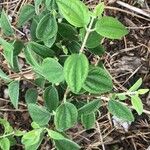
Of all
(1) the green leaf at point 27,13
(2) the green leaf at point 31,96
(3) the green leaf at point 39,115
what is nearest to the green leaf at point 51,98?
(3) the green leaf at point 39,115

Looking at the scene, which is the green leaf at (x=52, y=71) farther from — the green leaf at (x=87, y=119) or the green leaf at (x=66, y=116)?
the green leaf at (x=87, y=119)

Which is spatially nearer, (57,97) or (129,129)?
(57,97)

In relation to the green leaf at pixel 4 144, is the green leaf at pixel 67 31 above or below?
above

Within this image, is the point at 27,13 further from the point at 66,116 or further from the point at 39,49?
the point at 66,116

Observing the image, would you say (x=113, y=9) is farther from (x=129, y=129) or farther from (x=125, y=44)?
(x=129, y=129)

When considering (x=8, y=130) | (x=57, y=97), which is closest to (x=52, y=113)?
(x=57, y=97)

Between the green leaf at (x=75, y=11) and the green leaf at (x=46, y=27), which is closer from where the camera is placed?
the green leaf at (x=75, y=11)

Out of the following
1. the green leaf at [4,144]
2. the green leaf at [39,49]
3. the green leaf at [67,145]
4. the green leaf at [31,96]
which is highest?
the green leaf at [39,49]
